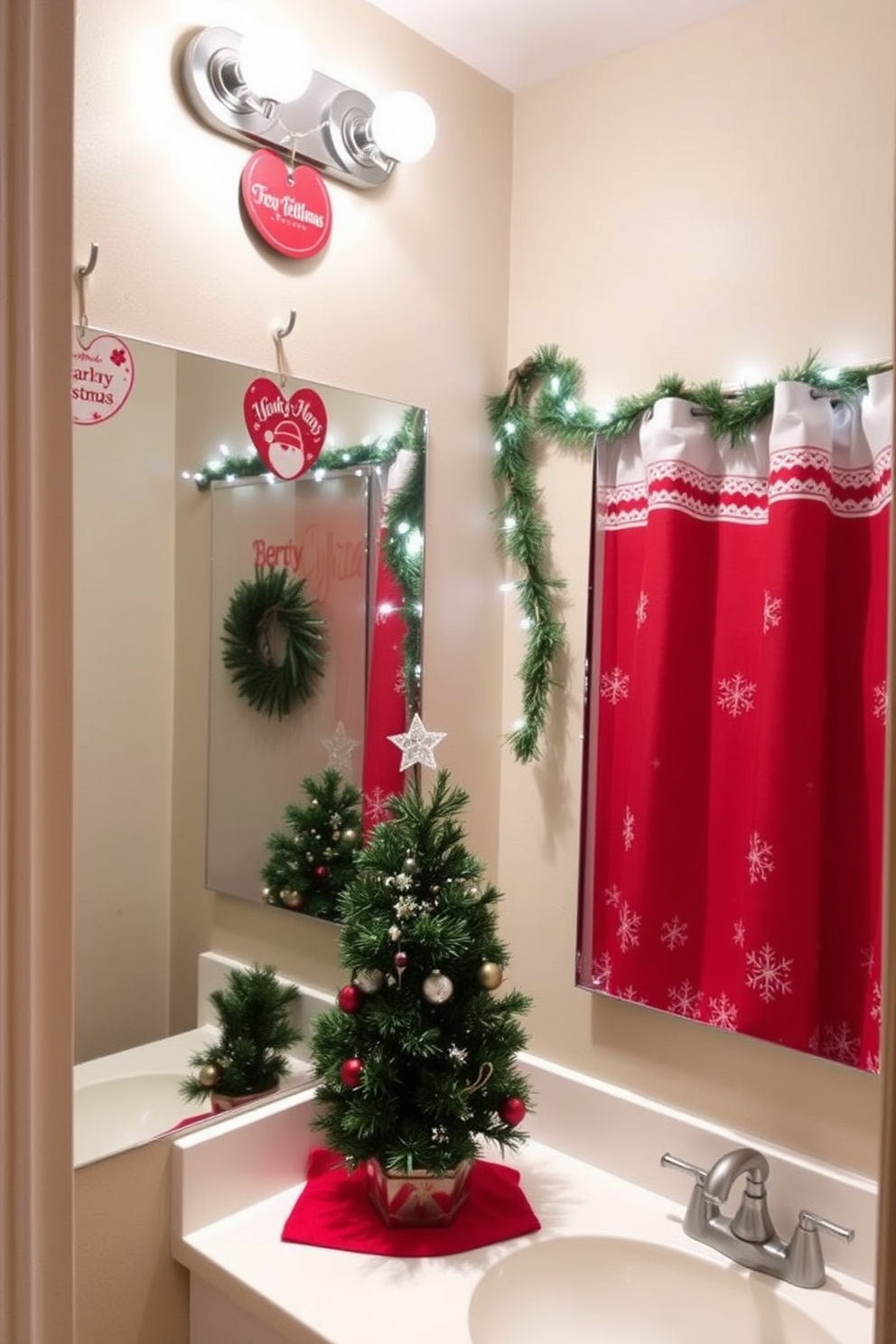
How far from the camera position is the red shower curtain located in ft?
4.62

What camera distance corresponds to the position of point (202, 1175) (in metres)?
1.39

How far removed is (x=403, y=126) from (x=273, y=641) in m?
0.77

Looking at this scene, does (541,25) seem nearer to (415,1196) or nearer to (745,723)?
(745,723)

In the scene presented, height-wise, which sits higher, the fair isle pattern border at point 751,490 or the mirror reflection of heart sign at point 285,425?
the mirror reflection of heart sign at point 285,425

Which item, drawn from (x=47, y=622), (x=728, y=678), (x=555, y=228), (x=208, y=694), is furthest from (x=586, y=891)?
(x=47, y=622)

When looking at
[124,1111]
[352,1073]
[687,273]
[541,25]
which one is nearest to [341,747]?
[352,1073]

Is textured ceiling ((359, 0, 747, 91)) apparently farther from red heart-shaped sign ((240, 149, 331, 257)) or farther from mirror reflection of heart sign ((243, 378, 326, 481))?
mirror reflection of heart sign ((243, 378, 326, 481))

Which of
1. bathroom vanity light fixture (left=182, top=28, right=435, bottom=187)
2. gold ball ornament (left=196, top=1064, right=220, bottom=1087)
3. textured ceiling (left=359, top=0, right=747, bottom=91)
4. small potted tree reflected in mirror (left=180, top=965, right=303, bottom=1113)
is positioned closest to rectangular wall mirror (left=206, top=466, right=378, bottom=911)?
small potted tree reflected in mirror (left=180, top=965, right=303, bottom=1113)

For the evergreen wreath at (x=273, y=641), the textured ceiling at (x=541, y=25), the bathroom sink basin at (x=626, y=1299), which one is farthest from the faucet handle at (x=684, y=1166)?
the textured ceiling at (x=541, y=25)

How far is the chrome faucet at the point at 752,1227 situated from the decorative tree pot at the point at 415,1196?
0.33 m

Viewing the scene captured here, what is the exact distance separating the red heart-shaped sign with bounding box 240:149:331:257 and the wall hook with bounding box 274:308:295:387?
9 cm

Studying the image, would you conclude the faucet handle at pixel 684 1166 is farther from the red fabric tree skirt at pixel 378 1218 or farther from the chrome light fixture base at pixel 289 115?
the chrome light fixture base at pixel 289 115

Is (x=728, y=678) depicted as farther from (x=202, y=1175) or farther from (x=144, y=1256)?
(x=144, y=1256)

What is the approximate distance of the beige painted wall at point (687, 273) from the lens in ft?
4.67
